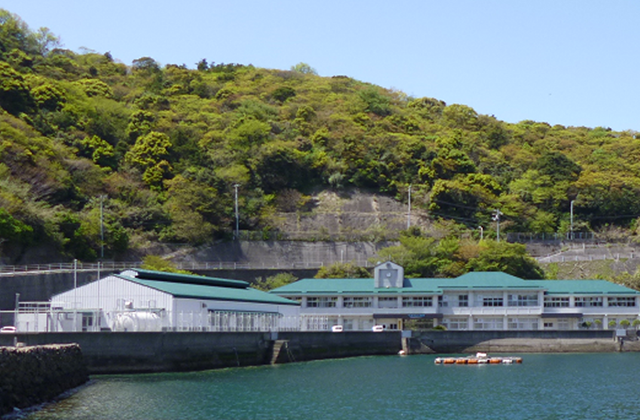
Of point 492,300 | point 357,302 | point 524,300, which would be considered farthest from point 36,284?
point 524,300

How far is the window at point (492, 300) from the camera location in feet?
246

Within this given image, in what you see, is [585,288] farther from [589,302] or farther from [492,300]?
[492,300]

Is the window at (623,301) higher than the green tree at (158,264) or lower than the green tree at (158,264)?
lower

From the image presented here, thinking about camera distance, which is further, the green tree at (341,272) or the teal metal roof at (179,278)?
the green tree at (341,272)

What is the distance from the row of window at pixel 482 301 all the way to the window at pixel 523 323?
1.37 metres

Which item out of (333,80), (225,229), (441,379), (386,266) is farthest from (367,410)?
(333,80)

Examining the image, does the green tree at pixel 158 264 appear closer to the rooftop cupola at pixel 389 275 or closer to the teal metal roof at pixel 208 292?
the teal metal roof at pixel 208 292

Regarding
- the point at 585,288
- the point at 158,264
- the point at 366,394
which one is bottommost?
the point at 366,394

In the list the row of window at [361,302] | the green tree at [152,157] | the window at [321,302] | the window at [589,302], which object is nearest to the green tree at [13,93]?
the green tree at [152,157]

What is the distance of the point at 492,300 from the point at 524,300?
270cm

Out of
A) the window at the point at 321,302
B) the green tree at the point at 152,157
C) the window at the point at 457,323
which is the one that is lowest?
the window at the point at 457,323

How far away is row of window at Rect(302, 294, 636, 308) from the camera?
74688 mm

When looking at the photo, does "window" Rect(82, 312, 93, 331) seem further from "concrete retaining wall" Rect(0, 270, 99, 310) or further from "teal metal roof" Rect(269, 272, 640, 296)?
"teal metal roof" Rect(269, 272, 640, 296)

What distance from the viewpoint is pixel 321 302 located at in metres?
75.6
